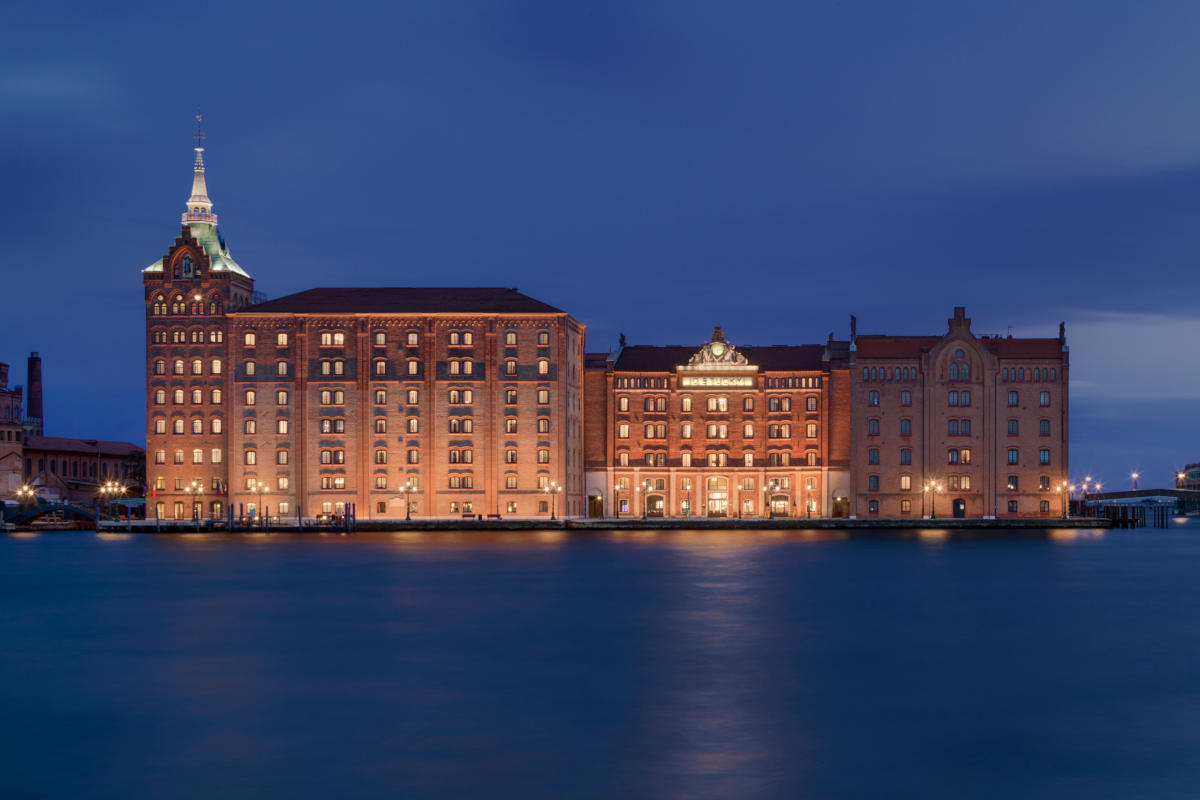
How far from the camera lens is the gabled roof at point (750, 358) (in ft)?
412

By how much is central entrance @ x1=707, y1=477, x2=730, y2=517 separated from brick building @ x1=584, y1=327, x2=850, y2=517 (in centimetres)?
9

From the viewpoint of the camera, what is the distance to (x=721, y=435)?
4909 inches

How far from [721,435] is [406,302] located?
101 feet

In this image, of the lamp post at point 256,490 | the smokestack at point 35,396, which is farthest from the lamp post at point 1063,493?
the smokestack at point 35,396

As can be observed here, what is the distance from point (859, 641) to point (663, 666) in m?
9.02

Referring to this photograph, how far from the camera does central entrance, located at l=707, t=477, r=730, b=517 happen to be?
125125 millimetres

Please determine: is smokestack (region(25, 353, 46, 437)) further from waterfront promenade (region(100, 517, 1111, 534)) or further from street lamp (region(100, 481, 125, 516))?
waterfront promenade (region(100, 517, 1111, 534))

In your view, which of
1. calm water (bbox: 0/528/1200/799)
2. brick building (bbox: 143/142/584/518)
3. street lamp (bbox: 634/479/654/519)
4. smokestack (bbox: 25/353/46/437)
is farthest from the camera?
smokestack (bbox: 25/353/46/437)

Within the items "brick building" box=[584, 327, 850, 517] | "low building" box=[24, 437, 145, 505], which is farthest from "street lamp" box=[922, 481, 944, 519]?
"low building" box=[24, 437, 145, 505]

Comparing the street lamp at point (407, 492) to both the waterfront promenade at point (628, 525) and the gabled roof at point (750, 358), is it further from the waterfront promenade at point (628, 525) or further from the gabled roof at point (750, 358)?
the gabled roof at point (750, 358)

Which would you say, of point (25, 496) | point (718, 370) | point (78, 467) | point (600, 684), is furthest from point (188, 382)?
point (600, 684)

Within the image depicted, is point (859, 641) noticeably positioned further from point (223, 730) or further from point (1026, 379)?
point (1026, 379)

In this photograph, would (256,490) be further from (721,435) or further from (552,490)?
(721,435)

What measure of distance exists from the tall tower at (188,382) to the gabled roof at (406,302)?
3.88 m
